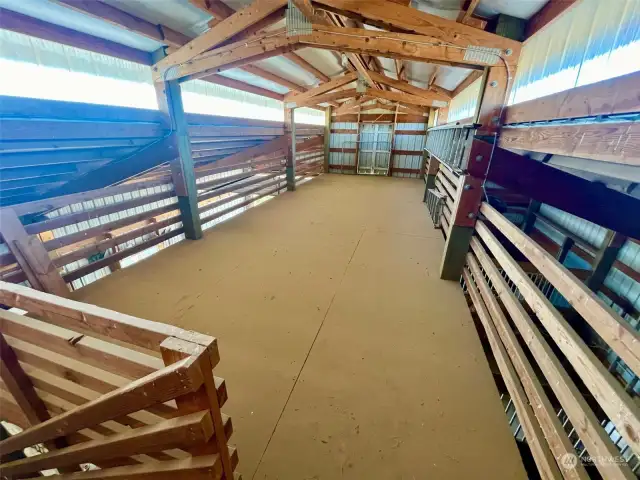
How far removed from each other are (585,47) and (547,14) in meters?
0.61

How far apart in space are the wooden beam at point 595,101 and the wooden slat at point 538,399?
3.99ft

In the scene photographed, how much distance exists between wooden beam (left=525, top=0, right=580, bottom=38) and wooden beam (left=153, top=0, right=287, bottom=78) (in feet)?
6.49

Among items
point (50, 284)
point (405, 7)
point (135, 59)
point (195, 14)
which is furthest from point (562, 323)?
point (135, 59)

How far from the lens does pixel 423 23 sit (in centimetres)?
208

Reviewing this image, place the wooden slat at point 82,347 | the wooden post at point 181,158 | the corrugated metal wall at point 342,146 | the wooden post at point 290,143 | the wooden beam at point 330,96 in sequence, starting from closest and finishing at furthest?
1. the wooden slat at point 82,347
2. the wooden post at point 181,158
3. the wooden beam at point 330,96
4. the wooden post at point 290,143
5. the corrugated metal wall at point 342,146

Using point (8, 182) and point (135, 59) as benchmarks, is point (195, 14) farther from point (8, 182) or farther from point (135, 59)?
point (8, 182)

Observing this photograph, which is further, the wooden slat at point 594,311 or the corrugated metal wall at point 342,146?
the corrugated metal wall at point 342,146

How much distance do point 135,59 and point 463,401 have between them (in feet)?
14.2

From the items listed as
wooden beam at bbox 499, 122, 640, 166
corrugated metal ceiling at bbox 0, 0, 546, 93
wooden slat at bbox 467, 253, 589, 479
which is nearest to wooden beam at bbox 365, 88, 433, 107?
corrugated metal ceiling at bbox 0, 0, 546, 93

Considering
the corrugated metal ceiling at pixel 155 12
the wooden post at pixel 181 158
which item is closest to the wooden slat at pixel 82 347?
the corrugated metal ceiling at pixel 155 12

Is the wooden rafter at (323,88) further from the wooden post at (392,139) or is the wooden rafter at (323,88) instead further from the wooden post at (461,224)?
the wooden post at (392,139)

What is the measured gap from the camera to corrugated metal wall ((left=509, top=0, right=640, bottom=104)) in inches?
45.3

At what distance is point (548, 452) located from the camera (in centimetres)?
112

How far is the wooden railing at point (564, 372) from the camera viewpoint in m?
0.77
